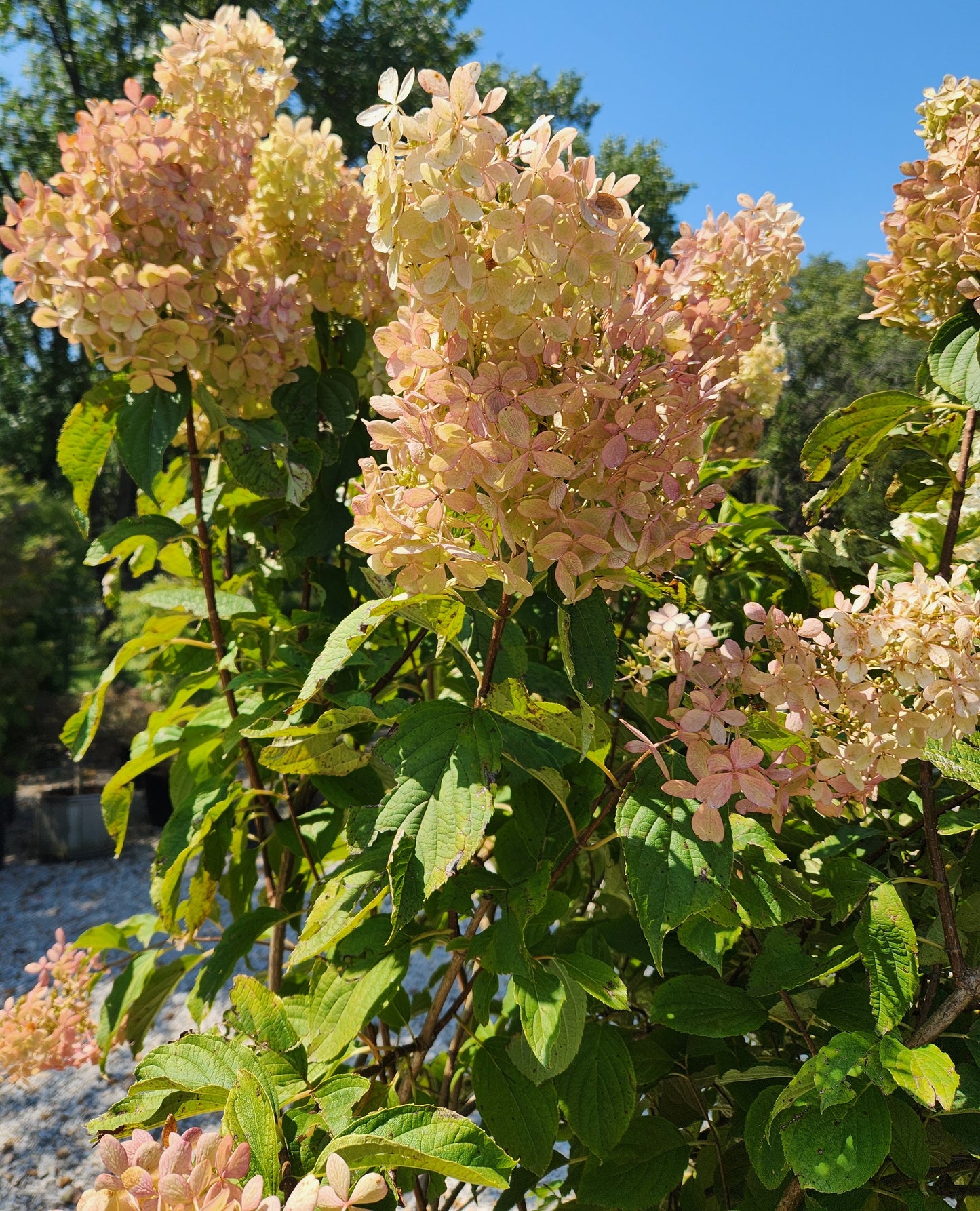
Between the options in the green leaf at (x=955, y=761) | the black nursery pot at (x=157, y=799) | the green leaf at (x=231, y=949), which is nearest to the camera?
the green leaf at (x=955, y=761)

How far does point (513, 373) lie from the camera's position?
2.07 feet

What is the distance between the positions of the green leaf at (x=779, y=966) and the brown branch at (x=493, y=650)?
37cm

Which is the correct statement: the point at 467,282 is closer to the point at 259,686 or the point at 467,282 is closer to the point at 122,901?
the point at 259,686

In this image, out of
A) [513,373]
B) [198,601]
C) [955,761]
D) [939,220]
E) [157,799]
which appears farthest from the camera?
[157,799]

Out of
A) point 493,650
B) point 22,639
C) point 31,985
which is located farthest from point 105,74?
point 493,650

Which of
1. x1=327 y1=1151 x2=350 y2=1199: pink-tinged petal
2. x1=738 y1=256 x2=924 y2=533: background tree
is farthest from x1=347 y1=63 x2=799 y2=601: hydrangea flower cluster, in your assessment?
x1=738 y1=256 x2=924 y2=533: background tree

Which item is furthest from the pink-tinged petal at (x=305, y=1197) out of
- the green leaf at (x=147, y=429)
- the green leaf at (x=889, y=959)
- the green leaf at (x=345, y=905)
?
the green leaf at (x=147, y=429)

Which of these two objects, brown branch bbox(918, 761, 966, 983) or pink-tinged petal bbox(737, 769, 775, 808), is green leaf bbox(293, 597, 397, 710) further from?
brown branch bbox(918, 761, 966, 983)

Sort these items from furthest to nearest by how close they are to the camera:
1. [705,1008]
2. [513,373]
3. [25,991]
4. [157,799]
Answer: [157,799] → [25,991] → [705,1008] → [513,373]

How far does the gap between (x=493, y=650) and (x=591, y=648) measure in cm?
9

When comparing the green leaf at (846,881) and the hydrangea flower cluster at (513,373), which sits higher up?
the hydrangea flower cluster at (513,373)

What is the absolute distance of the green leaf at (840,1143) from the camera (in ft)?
2.19

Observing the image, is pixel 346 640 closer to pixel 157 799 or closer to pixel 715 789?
pixel 715 789

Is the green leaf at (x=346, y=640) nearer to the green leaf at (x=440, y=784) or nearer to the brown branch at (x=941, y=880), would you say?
the green leaf at (x=440, y=784)
